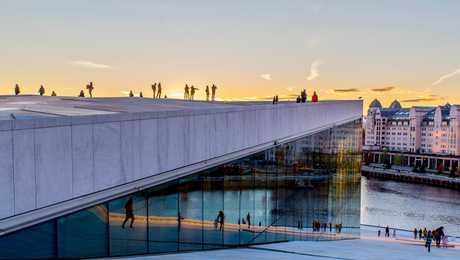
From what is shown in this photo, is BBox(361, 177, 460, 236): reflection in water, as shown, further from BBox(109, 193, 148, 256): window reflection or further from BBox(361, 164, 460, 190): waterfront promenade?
BBox(109, 193, 148, 256): window reflection

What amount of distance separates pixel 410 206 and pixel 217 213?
246ft

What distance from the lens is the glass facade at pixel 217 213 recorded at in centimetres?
816

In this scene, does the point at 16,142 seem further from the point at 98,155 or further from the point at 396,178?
the point at 396,178

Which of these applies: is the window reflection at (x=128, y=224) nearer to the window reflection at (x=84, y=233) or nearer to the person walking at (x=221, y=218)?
the window reflection at (x=84, y=233)

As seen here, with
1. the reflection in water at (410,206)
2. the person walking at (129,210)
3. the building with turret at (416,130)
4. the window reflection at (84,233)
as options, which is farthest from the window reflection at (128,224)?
the building with turret at (416,130)

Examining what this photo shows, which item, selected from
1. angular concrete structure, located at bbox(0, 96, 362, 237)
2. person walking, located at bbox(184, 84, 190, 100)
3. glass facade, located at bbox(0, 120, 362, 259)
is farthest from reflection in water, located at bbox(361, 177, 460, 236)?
angular concrete structure, located at bbox(0, 96, 362, 237)

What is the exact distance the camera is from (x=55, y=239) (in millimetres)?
7957

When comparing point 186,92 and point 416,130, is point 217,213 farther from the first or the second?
point 416,130

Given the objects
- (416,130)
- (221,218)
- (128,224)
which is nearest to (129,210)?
(128,224)

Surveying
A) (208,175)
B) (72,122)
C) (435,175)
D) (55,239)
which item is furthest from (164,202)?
(435,175)

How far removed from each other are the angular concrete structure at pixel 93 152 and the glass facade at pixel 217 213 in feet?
2.72

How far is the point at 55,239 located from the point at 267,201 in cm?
885

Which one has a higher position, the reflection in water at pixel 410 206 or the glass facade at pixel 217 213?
the glass facade at pixel 217 213

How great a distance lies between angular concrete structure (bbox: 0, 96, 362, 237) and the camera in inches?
221
